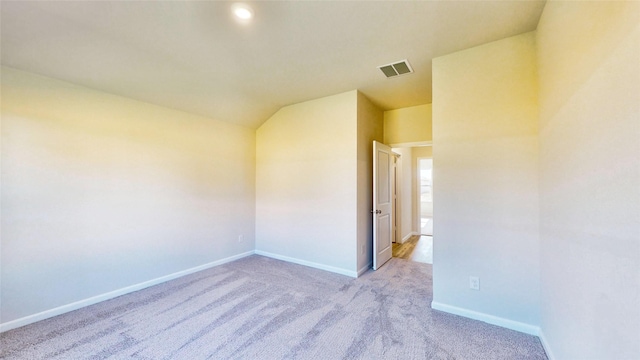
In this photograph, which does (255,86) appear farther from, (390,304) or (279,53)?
(390,304)

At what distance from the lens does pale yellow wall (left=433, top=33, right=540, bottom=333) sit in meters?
2.20

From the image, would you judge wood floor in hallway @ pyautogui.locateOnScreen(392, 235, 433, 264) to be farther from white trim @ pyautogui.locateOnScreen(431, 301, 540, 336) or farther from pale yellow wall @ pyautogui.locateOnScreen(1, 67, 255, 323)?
pale yellow wall @ pyautogui.locateOnScreen(1, 67, 255, 323)

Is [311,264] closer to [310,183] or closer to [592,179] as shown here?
[310,183]

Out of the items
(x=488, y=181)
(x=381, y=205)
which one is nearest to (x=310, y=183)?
(x=381, y=205)

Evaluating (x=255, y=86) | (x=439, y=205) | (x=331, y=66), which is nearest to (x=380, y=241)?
(x=439, y=205)

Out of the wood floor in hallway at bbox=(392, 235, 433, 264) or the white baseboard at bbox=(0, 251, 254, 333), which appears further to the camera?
the wood floor in hallway at bbox=(392, 235, 433, 264)

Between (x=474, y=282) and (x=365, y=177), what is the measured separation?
1914 millimetres

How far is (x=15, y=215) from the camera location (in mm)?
2277

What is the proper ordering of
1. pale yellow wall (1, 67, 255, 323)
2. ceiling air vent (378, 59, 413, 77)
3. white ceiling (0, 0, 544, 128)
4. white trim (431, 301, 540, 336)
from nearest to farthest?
white ceiling (0, 0, 544, 128) → white trim (431, 301, 540, 336) → pale yellow wall (1, 67, 255, 323) → ceiling air vent (378, 59, 413, 77)

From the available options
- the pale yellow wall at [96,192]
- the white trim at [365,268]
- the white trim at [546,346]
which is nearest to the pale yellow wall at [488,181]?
the white trim at [546,346]

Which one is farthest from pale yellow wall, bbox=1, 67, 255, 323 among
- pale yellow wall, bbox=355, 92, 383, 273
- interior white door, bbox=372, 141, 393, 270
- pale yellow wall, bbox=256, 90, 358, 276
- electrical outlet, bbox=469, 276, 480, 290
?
electrical outlet, bbox=469, 276, 480, 290

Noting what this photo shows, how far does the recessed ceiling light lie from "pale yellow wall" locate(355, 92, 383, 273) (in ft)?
6.38

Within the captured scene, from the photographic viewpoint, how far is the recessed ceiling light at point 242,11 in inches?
75.7

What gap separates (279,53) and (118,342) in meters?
3.03
